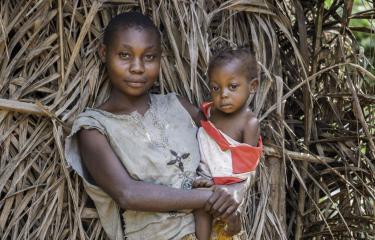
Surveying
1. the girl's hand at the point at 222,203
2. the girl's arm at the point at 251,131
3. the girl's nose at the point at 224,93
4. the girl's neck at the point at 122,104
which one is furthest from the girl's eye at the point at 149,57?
the girl's hand at the point at 222,203

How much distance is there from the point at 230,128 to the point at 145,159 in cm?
30

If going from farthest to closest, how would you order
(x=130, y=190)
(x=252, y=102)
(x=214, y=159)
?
(x=252, y=102) < (x=214, y=159) < (x=130, y=190)

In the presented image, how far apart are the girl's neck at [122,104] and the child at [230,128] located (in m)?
0.26

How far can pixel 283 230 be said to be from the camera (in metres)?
2.96

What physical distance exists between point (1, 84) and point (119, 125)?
43cm

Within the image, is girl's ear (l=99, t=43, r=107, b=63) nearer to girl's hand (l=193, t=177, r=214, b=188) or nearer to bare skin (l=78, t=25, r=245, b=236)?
bare skin (l=78, t=25, r=245, b=236)

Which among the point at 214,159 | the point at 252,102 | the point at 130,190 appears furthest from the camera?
the point at 252,102

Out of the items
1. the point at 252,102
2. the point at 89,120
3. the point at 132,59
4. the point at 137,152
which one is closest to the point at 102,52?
the point at 132,59

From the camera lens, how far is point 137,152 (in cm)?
268

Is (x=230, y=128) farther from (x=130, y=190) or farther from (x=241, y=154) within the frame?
(x=130, y=190)

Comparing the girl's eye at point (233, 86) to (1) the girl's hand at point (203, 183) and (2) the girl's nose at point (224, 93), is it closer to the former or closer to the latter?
(2) the girl's nose at point (224, 93)

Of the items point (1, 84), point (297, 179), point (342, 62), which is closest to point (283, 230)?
point (297, 179)

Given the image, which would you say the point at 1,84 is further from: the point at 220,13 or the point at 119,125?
the point at 220,13

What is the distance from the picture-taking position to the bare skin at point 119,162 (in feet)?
8.43
